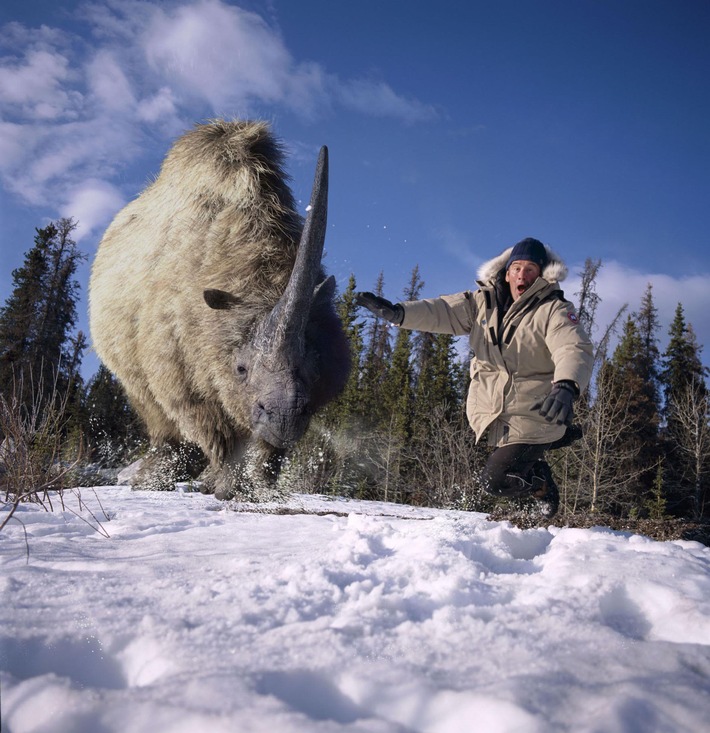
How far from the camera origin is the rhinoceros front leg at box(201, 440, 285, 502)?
19.4ft

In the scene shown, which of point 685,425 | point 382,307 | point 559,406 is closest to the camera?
point 559,406

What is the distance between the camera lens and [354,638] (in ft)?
4.22

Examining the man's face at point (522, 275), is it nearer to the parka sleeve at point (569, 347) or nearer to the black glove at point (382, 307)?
the parka sleeve at point (569, 347)

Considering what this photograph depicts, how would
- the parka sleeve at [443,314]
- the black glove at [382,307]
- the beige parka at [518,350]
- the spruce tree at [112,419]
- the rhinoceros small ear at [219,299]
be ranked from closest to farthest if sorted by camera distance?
the beige parka at [518,350], the black glove at [382,307], the parka sleeve at [443,314], the rhinoceros small ear at [219,299], the spruce tree at [112,419]

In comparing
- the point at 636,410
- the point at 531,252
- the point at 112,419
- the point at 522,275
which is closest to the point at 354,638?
the point at 522,275

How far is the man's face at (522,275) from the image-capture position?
14.1 feet

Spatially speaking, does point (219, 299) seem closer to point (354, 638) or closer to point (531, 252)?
point (531, 252)

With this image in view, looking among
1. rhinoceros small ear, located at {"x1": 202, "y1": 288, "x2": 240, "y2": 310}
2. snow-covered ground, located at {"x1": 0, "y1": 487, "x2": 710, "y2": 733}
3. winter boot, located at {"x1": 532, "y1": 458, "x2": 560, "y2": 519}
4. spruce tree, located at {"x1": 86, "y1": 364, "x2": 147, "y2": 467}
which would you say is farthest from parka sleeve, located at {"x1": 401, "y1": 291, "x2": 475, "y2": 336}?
spruce tree, located at {"x1": 86, "y1": 364, "x2": 147, "y2": 467}

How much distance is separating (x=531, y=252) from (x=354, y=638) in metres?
3.69

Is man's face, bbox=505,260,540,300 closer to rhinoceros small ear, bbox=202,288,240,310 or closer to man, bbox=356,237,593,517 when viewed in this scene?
man, bbox=356,237,593,517

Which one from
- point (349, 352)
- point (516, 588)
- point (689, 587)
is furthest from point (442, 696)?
point (349, 352)

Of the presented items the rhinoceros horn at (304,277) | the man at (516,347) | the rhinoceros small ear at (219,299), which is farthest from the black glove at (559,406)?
the rhinoceros small ear at (219,299)

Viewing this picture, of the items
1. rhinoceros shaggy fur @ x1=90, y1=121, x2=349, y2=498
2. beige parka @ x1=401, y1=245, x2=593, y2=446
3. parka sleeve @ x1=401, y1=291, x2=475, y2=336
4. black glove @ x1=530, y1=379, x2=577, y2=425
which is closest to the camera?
black glove @ x1=530, y1=379, x2=577, y2=425

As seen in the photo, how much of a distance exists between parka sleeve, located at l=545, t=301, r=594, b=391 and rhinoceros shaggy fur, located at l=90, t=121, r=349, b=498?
6.94ft
